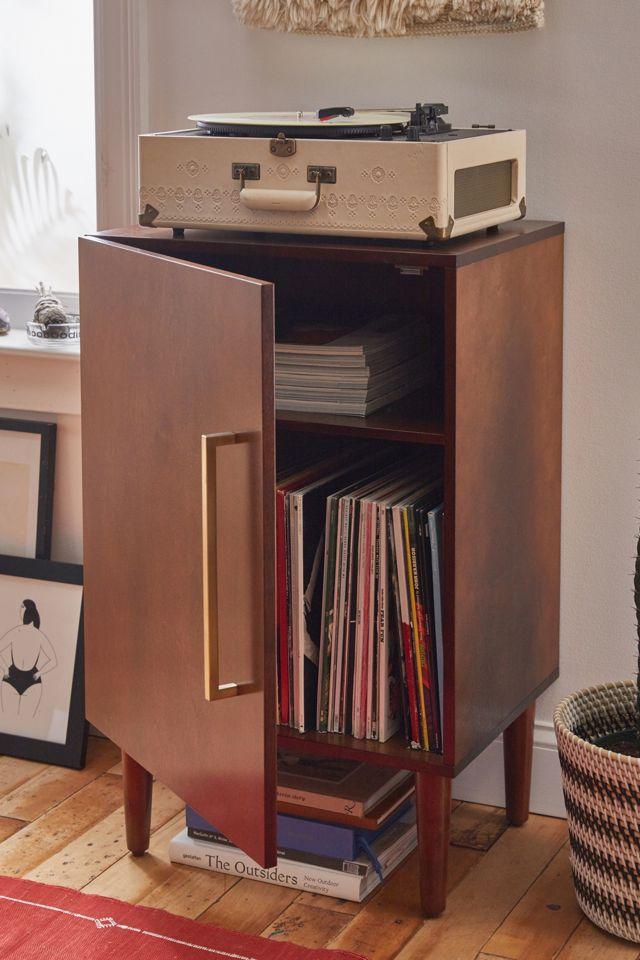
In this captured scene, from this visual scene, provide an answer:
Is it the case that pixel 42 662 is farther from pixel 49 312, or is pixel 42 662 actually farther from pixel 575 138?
pixel 575 138

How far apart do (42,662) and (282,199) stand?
107 cm

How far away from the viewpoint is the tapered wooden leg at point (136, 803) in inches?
77.2

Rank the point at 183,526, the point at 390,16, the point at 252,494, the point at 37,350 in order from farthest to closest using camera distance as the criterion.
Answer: the point at 37,350 < the point at 390,16 < the point at 183,526 < the point at 252,494

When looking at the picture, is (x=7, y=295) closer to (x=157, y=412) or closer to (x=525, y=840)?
(x=157, y=412)

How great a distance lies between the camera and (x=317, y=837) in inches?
74.1

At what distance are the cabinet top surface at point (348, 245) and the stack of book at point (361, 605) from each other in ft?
1.06

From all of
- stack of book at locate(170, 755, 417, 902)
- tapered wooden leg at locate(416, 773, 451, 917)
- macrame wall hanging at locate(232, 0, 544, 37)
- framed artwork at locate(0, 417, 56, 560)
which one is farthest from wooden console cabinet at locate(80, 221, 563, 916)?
framed artwork at locate(0, 417, 56, 560)

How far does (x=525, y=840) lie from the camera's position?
2.02m

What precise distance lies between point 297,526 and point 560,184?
652 mm

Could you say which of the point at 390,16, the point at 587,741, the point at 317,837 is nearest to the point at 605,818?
the point at 587,741

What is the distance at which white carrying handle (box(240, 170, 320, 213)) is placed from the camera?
5.31 ft

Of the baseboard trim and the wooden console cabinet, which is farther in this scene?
the baseboard trim

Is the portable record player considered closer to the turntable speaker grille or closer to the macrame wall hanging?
the turntable speaker grille

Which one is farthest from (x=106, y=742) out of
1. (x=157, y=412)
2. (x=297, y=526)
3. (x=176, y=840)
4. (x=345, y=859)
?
(x=157, y=412)
